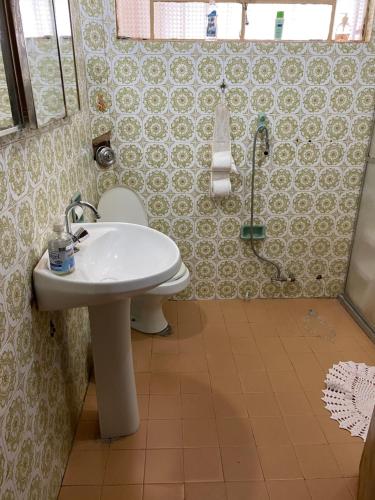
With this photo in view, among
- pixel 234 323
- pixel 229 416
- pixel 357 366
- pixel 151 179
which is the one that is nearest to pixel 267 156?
pixel 151 179

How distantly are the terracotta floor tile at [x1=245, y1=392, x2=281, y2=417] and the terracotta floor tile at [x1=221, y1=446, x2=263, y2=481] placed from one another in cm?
20

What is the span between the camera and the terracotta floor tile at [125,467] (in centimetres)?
147

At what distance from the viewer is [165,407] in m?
1.82

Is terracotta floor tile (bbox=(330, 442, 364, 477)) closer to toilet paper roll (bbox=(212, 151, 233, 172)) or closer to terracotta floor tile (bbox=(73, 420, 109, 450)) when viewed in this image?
terracotta floor tile (bbox=(73, 420, 109, 450))

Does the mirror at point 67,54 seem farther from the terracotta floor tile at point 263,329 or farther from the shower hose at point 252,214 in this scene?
the terracotta floor tile at point 263,329

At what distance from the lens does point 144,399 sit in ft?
6.11

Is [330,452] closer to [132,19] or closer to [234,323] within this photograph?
[234,323]

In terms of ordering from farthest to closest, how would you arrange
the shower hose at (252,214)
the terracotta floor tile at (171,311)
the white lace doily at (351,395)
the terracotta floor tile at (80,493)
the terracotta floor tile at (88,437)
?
the terracotta floor tile at (171,311), the shower hose at (252,214), the white lace doily at (351,395), the terracotta floor tile at (88,437), the terracotta floor tile at (80,493)

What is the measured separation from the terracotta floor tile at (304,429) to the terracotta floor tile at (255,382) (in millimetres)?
203

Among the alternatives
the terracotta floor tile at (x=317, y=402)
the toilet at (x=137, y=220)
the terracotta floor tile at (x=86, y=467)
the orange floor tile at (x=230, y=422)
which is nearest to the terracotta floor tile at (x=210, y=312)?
the orange floor tile at (x=230, y=422)

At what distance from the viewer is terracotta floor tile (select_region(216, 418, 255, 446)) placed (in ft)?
5.36

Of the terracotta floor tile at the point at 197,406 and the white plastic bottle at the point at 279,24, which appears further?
the white plastic bottle at the point at 279,24

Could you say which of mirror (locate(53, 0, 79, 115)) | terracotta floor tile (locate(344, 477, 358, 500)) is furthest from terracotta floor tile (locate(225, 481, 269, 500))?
mirror (locate(53, 0, 79, 115))

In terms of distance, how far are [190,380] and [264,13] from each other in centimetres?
208
